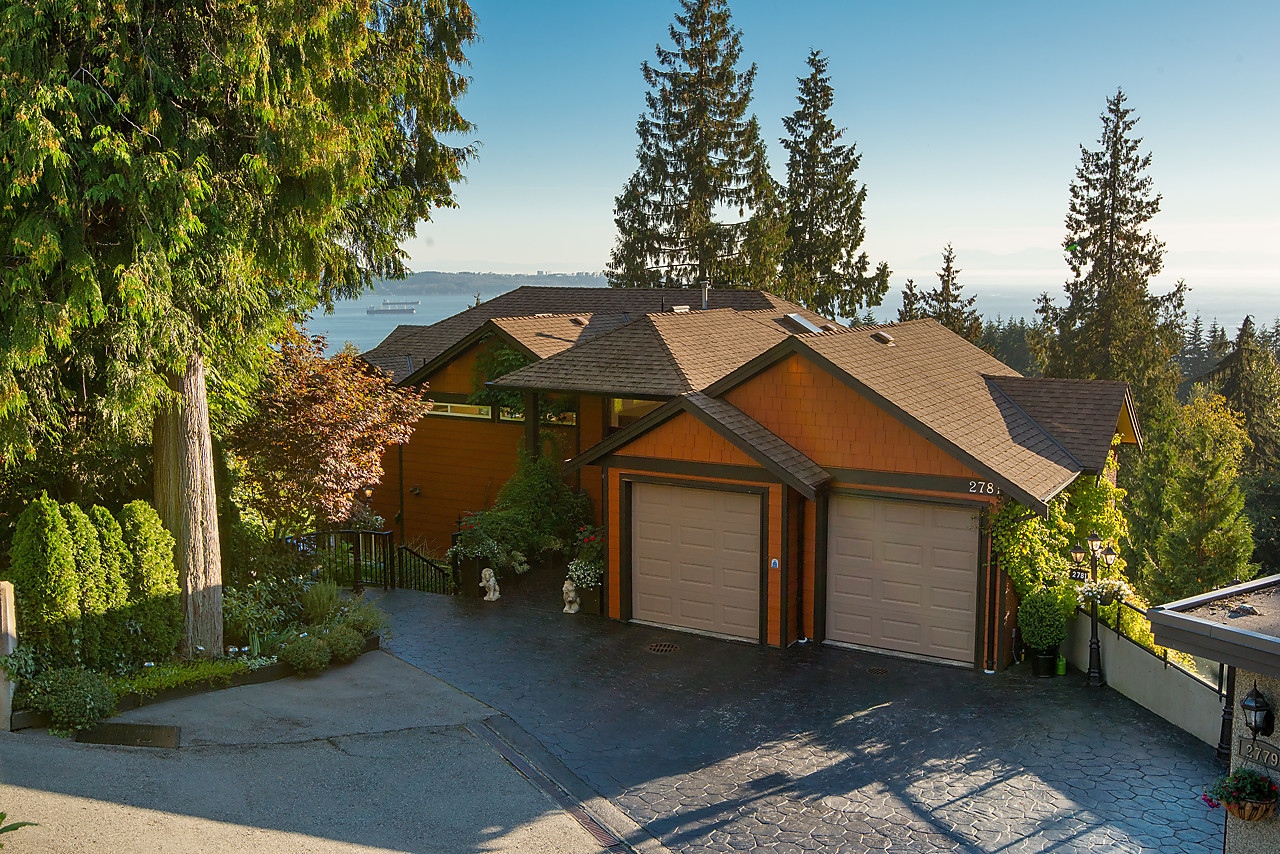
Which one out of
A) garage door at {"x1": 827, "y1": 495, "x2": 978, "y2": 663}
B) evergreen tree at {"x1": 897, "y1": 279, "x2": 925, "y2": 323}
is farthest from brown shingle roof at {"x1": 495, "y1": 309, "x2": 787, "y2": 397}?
evergreen tree at {"x1": 897, "y1": 279, "x2": 925, "y2": 323}

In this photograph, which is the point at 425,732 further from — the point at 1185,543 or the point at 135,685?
the point at 1185,543

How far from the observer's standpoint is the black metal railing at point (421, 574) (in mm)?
17641

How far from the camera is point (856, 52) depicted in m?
42.0

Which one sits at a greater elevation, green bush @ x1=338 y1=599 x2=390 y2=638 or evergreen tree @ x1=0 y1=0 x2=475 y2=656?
evergreen tree @ x1=0 y1=0 x2=475 y2=656

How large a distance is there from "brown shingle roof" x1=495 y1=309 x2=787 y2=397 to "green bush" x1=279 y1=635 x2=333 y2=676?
7140 mm

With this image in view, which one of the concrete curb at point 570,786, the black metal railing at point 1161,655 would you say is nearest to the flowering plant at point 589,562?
the concrete curb at point 570,786

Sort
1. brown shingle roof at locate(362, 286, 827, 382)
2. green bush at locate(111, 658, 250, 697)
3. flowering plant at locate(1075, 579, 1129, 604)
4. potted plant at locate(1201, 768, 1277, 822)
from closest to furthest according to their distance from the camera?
potted plant at locate(1201, 768, 1277, 822), green bush at locate(111, 658, 250, 697), flowering plant at locate(1075, 579, 1129, 604), brown shingle roof at locate(362, 286, 827, 382)

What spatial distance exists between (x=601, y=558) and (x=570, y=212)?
119 ft

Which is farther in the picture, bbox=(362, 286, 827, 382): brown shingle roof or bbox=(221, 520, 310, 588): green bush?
bbox=(362, 286, 827, 382): brown shingle roof

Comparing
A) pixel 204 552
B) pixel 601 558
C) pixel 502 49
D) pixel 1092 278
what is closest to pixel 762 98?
pixel 502 49

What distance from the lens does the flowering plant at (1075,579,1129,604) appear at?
12.7 meters

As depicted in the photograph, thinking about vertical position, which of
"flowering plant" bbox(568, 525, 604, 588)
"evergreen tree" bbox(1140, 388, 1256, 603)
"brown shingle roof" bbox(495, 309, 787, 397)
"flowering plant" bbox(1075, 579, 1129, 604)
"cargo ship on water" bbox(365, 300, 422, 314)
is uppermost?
"cargo ship on water" bbox(365, 300, 422, 314)

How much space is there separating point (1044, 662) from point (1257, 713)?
586 centimetres

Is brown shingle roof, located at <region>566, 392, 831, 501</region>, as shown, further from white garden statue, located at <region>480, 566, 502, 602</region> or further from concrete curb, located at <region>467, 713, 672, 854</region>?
concrete curb, located at <region>467, 713, 672, 854</region>
